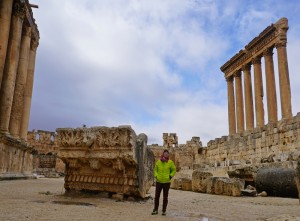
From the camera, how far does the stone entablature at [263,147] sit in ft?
45.1

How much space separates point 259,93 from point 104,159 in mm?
21454

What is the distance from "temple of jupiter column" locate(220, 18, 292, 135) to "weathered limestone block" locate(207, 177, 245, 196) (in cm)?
1232

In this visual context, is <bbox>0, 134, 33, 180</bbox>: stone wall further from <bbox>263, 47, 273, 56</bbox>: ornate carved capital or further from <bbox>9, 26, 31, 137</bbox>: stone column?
<bbox>263, 47, 273, 56</bbox>: ornate carved capital

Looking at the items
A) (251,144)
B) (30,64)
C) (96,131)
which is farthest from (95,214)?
(30,64)

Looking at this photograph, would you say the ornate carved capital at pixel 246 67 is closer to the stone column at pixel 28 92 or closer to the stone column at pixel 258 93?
the stone column at pixel 258 93

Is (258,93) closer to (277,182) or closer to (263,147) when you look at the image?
(263,147)

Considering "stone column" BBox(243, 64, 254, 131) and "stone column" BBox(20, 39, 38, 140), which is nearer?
"stone column" BBox(20, 39, 38, 140)

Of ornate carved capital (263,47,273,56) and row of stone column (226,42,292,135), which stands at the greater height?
ornate carved capital (263,47,273,56)

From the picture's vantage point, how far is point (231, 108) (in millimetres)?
30281

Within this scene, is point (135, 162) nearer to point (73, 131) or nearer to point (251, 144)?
point (73, 131)

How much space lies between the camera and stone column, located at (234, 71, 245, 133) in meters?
28.2

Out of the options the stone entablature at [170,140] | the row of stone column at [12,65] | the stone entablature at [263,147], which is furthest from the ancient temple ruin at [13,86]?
the stone entablature at [170,140]

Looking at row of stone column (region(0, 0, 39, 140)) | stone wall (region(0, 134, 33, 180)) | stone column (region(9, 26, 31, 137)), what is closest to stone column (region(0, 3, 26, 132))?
row of stone column (region(0, 0, 39, 140))

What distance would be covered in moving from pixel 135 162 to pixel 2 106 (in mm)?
10584
